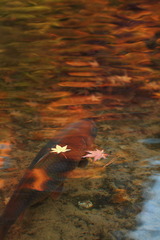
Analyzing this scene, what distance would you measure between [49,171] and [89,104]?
81.8 inches

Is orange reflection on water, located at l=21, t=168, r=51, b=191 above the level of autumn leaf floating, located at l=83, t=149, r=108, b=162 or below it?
above

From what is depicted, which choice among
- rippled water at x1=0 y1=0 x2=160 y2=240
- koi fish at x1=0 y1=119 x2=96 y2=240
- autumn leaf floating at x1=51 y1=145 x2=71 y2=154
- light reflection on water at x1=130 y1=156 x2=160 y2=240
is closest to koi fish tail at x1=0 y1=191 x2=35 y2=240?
koi fish at x1=0 y1=119 x2=96 y2=240

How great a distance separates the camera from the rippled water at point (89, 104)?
8.09ft

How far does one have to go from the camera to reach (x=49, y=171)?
2.72m

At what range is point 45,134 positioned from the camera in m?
3.81

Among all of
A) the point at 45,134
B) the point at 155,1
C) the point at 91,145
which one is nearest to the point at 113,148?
the point at 91,145

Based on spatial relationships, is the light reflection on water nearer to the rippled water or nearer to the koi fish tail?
the rippled water

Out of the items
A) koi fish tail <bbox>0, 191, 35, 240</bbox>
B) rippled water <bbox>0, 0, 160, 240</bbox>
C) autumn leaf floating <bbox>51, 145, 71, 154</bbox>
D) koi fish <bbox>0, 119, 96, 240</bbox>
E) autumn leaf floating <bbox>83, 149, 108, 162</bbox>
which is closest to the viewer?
koi fish tail <bbox>0, 191, 35, 240</bbox>

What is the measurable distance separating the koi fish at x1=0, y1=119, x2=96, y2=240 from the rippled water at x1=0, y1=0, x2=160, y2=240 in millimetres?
120

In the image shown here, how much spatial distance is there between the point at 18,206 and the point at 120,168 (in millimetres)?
1114

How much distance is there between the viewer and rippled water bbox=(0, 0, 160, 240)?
246cm

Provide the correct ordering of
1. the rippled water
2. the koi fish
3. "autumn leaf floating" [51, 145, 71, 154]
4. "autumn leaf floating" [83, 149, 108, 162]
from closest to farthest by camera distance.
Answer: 1. the koi fish
2. the rippled water
3. "autumn leaf floating" [51, 145, 71, 154]
4. "autumn leaf floating" [83, 149, 108, 162]

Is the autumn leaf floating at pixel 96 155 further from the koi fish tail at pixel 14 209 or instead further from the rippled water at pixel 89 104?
the koi fish tail at pixel 14 209

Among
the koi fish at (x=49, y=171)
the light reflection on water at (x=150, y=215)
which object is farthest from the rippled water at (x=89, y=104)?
the koi fish at (x=49, y=171)
